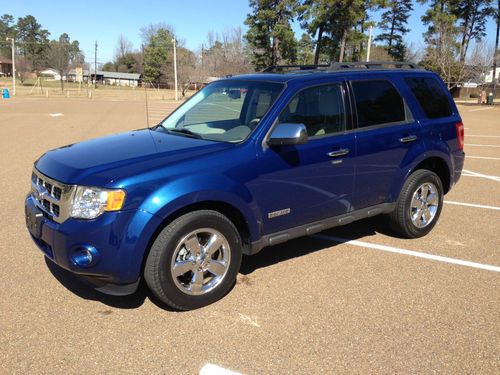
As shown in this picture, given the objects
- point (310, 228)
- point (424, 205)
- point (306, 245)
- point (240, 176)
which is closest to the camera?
point (240, 176)

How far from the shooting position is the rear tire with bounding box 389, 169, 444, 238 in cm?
506

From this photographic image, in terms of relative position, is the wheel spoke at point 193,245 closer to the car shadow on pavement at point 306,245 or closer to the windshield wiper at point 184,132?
the car shadow on pavement at point 306,245

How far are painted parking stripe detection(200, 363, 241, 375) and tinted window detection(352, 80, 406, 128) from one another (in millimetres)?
2658

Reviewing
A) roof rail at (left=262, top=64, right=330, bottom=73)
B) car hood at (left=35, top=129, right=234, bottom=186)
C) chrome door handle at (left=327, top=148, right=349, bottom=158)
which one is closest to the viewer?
car hood at (left=35, top=129, right=234, bottom=186)

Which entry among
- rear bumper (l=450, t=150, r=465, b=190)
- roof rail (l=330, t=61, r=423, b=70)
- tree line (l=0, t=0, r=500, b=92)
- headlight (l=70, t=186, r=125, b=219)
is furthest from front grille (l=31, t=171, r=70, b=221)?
tree line (l=0, t=0, r=500, b=92)

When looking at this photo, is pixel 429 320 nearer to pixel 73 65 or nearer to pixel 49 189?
pixel 49 189

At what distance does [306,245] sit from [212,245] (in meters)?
1.71

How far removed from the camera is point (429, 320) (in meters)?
3.55

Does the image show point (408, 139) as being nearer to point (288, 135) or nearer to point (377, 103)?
point (377, 103)

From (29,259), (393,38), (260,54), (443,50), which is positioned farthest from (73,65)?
(29,259)

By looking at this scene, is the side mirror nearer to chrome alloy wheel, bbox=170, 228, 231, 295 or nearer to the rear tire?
chrome alloy wheel, bbox=170, 228, 231, 295

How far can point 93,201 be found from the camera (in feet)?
10.6

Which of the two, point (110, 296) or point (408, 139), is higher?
point (408, 139)

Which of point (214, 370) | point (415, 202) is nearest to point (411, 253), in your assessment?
point (415, 202)
